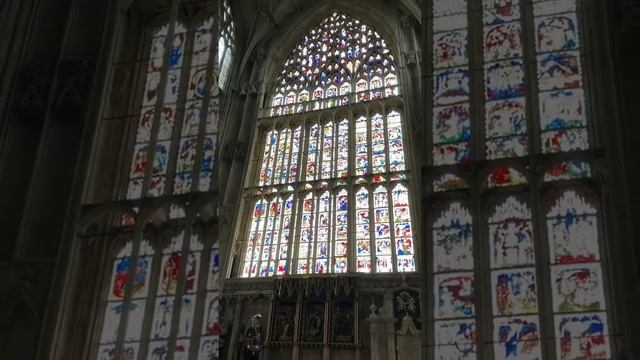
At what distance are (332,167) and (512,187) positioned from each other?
35.3ft

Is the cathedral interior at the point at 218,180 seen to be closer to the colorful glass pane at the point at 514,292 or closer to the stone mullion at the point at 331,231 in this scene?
the colorful glass pane at the point at 514,292

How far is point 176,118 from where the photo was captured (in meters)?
8.27

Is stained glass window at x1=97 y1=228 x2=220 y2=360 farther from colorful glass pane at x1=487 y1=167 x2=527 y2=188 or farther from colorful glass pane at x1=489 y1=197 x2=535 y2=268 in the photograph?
colorful glass pane at x1=487 y1=167 x2=527 y2=188

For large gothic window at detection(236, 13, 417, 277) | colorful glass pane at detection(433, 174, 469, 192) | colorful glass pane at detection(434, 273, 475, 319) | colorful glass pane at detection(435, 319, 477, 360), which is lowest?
colorful glass pane at detection(435, 319, 477, 360)

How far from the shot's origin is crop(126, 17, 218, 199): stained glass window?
7895mm

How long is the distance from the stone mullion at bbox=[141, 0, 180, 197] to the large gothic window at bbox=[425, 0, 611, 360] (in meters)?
3.24

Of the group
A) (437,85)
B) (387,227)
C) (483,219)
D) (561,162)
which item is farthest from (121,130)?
(387,227)

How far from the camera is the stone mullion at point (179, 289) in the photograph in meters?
6.89

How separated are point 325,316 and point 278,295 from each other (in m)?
1.16

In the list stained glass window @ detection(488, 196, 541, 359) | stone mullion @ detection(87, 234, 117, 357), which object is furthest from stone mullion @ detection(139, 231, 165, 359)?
stained glass window @ detection(488, 196, 541, 359)

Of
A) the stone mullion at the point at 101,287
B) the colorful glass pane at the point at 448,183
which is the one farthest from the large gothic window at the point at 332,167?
the colorful glass pane at the point at 448,183

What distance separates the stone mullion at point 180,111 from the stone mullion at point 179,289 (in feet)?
1.69

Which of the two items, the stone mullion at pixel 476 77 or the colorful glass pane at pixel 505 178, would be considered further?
the stone mullion at pixel 476 77

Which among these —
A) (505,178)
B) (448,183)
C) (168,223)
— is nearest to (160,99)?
(168,223)
